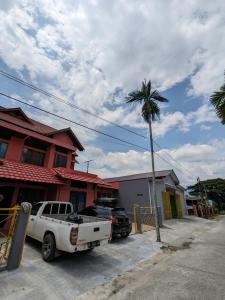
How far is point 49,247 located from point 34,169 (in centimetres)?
667

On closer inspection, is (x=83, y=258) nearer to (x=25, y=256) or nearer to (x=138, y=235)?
(x=25, y=256)

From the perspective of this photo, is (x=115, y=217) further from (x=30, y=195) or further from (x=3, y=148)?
(x=3, y=148)

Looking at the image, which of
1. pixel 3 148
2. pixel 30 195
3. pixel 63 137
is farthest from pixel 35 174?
pixel 63 137

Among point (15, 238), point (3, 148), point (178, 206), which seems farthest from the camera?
point (178, 206)

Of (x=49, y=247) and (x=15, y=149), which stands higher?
(x=15, y=149)

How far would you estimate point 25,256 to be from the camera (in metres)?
6.34

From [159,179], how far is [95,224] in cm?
1625

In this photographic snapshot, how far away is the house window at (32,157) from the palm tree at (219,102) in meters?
12.3

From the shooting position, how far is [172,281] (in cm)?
510

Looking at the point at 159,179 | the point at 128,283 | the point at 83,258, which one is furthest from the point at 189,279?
the point at 159,179

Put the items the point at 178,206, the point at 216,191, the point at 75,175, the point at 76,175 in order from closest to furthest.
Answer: the point at 75,175
the point at 76,175
the point at 178,206
the point at 216,191

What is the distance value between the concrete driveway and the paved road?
1.50 ft

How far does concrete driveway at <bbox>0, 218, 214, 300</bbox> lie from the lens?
4312mm

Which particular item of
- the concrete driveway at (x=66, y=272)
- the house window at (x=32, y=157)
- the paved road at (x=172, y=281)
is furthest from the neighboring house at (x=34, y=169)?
the paved road at (x=172, y=281)
